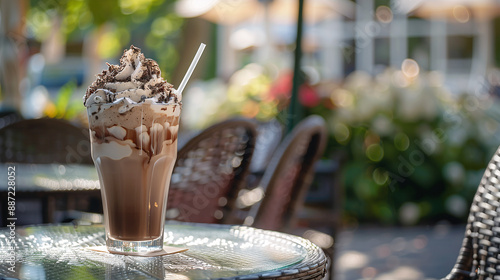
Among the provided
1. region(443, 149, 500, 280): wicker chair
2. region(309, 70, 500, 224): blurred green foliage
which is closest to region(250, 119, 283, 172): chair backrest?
region(309, 70, 500, 224): blurred green foliage

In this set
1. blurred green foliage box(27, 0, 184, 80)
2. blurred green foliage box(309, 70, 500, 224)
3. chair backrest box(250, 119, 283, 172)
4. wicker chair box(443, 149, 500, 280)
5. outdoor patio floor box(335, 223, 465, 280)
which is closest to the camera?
wicker chair box(443, 149, 500, 280)

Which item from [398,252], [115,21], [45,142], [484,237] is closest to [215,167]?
[484,237]

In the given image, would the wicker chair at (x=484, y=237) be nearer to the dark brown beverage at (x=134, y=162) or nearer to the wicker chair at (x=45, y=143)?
the dark brown beverage at (x=134, y=162)

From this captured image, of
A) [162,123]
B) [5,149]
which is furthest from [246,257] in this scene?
[5,149]

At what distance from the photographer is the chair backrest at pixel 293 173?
87.6 inches

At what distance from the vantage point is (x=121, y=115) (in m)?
1.20

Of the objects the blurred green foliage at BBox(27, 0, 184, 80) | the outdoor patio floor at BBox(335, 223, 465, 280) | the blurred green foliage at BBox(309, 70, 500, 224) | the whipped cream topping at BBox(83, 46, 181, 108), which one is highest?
the blurred green foliage at BBox(27, 0, 184, 80)

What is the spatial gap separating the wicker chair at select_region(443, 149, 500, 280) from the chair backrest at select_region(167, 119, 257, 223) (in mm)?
841

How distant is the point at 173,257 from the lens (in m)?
1.25

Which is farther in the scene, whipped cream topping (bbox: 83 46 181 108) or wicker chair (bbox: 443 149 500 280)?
wicker chair (bbox: 443 149 500 280)

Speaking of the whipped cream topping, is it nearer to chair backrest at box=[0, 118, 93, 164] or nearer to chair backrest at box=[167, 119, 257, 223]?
chair backrest at box=[167, 119, 257, 223]

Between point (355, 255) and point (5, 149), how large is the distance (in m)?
2.43

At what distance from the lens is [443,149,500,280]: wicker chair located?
1.54 meters

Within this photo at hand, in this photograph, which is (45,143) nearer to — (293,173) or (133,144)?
(293,173)
